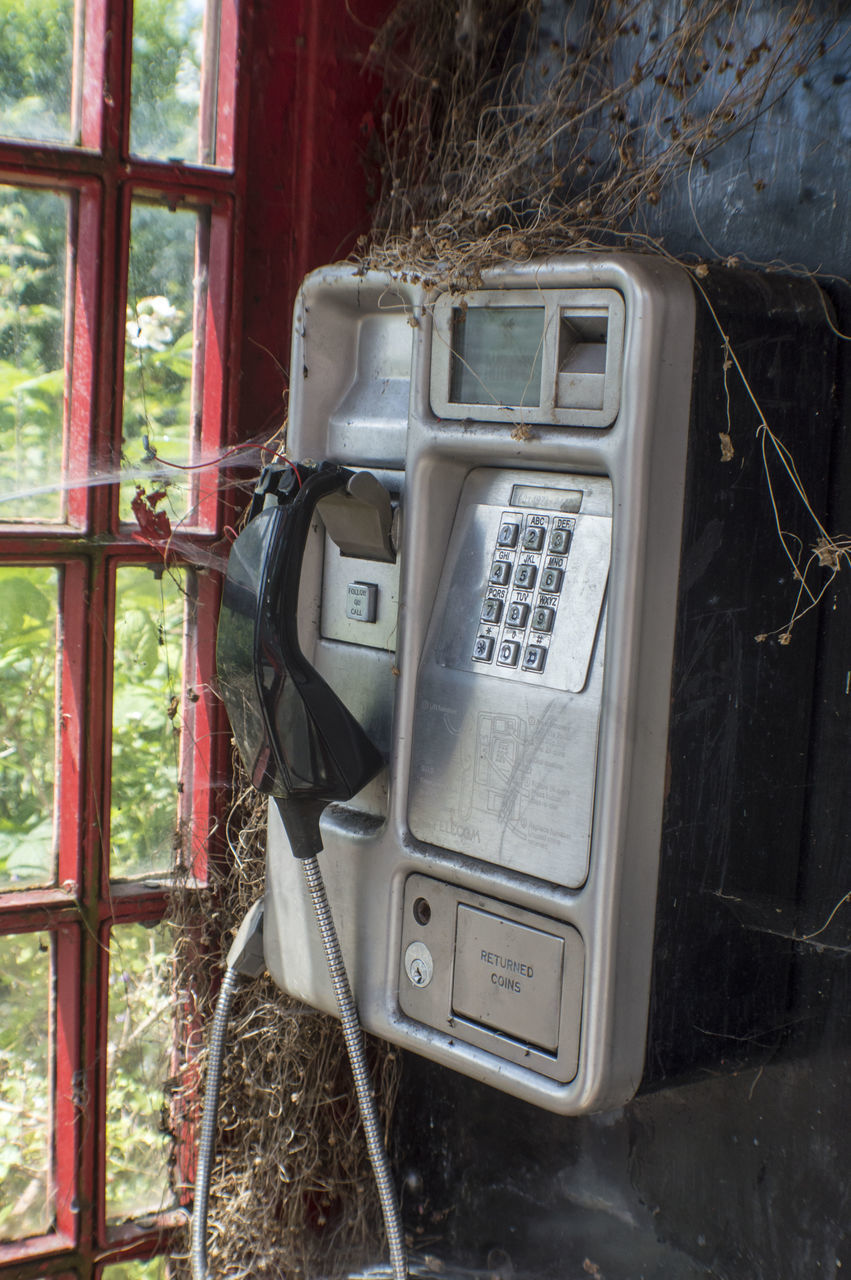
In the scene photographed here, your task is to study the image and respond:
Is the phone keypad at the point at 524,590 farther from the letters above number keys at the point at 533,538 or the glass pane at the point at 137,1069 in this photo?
the glass pane at the point at 137,1069

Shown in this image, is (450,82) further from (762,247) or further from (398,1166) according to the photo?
(398,1166)

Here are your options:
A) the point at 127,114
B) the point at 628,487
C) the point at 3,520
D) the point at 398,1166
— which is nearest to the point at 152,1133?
the point at 398,1166

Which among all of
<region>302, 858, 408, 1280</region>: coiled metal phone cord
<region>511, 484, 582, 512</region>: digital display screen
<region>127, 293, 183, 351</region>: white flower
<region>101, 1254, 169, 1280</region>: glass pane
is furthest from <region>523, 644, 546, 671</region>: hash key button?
<region>101, 1254, 169, 1280</region>: glass pane

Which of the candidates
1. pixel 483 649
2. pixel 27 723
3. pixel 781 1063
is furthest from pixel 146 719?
pixel 781 1063

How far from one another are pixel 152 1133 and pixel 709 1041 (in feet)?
2.83

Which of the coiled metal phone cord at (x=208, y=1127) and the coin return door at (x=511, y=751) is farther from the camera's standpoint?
the coiled metal phone cord at (x=208, y=1127)

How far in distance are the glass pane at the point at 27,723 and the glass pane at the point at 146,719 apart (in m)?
0.09

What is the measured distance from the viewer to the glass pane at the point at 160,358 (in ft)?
5.27

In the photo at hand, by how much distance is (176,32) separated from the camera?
5.18ft

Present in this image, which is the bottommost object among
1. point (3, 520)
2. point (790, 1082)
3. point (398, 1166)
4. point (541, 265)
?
point (398, 1166)

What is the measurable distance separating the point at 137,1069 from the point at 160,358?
3.12 feet

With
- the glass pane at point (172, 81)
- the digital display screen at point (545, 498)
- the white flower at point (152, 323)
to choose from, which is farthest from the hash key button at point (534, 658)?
the glass pane at point (172, 81)

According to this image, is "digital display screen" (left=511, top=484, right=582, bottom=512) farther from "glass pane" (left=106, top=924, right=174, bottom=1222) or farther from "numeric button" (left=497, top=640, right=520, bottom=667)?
"glass pane" (left=106, top=924, right=174, bottom=1222)

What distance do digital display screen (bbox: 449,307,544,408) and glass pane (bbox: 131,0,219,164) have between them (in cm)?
55
